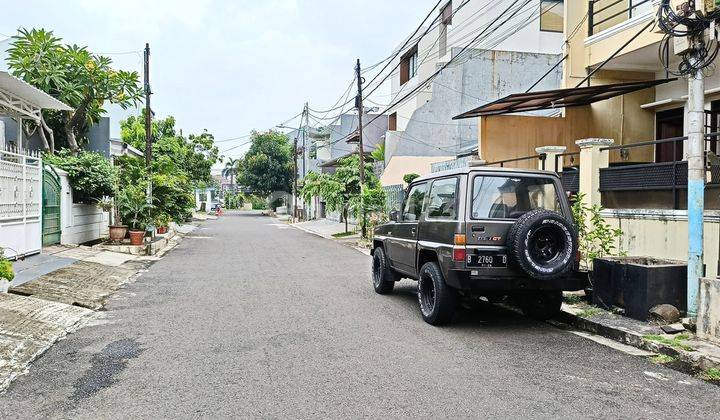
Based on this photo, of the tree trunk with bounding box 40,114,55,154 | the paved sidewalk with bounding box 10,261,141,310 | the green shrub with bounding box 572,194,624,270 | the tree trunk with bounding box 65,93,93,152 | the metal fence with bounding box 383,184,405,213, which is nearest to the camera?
the green shrub with bounding box 572,194,624,270

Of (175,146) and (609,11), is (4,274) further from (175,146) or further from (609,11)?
(175,146)

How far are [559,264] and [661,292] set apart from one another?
146 cm

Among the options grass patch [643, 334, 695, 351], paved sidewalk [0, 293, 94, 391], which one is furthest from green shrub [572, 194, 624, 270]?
paved sidewalk [0, 293, 94, 391]

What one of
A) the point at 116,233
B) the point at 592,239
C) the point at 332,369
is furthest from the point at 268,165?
the point at 332,369

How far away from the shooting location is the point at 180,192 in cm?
2131

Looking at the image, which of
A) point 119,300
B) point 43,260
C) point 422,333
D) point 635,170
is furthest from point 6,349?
point 635,170

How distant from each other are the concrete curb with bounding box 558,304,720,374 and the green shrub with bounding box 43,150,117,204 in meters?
14.4

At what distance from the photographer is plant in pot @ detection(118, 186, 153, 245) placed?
→ 17875mm

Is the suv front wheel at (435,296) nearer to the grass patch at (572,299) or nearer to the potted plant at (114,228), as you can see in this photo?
the grass patch at (572,299)

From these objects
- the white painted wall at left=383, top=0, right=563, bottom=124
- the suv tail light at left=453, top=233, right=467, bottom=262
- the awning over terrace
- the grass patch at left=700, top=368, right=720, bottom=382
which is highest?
the white painted wall at left=383, top=0, right=563, bottom=124

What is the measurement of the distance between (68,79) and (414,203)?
592 inches

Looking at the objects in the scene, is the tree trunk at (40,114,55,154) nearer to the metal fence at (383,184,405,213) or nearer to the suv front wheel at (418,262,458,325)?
the metal fence at (383,184,405,213)

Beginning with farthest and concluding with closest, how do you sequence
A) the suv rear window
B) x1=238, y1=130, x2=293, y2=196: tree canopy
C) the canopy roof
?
1. x1=238, y1=130, x2=293, y2=196: tree canopy
2. the canopy roof
3. the suv rear window

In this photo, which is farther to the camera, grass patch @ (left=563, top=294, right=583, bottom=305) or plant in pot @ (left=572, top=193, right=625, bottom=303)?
Result: grass patch @ (left=563, top=294, right=583, bottom=305)
